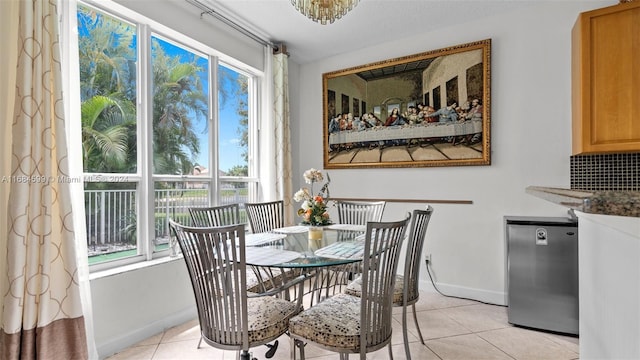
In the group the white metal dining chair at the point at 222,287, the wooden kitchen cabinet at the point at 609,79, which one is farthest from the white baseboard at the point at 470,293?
the white metal dining chair at the point at 222,287

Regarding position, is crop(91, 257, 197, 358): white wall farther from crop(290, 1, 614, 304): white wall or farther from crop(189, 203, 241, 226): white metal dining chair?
crop(290, 1, 614, 304): white wall

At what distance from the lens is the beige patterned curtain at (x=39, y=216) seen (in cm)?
159

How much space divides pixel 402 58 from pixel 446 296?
2534 mm

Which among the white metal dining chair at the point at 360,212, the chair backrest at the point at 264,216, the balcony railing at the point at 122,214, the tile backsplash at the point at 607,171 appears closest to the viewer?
the balcony railing at the point at 122,214

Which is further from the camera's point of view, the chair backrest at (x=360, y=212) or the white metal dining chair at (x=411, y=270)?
the chair backrest at (x=360, y=212)

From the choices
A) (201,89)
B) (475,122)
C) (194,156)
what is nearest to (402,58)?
(475,122)

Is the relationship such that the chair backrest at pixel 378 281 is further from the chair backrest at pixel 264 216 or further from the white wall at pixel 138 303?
the white wall at pixel 138 303

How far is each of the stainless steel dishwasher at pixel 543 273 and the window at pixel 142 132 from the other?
2693 millimetres

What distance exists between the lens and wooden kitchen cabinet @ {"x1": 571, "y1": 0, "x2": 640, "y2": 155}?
7.40ft

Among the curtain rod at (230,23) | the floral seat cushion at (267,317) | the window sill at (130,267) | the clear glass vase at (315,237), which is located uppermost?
the curtain rod at (230,23)

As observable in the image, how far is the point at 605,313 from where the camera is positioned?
2.33ft

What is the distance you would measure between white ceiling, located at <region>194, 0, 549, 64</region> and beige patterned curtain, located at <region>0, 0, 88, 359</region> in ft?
4.70

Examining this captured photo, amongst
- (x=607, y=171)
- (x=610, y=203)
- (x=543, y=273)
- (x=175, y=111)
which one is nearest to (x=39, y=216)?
(x=175, y=111)

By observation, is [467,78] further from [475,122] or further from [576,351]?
Result: [576,351]
